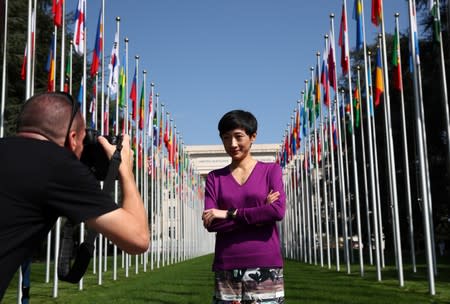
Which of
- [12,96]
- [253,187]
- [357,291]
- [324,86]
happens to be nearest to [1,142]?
[253,187]

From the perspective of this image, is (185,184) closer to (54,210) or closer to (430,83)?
(430,83)

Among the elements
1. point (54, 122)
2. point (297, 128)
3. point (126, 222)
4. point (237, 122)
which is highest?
point (297, 128)

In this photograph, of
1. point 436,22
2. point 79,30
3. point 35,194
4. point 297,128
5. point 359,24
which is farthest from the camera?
point 297,128

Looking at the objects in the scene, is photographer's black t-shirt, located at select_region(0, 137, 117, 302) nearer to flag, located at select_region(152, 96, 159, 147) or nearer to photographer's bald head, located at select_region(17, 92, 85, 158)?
photographer's bald head, located at select_region(17, 92, 85, 158)

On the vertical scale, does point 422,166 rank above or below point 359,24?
below

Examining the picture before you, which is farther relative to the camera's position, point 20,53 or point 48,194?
point 20,53

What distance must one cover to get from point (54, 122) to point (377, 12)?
15.5 meters

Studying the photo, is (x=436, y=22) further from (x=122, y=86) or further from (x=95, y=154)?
(x=95, y=154)

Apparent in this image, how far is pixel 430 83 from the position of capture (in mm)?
33406

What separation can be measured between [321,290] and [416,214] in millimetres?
25464

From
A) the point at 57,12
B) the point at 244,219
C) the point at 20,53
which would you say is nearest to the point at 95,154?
the point at 244,219

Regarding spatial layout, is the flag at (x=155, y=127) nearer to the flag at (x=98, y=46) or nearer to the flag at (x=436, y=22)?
the flag at (x=98, y=46)

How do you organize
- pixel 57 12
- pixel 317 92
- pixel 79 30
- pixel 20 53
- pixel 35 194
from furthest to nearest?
pixel 20 53 → pixel 317 92 → pixel 79 30 → pixel 57 12 → pixel 35 194

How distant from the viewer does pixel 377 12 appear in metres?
16.5
